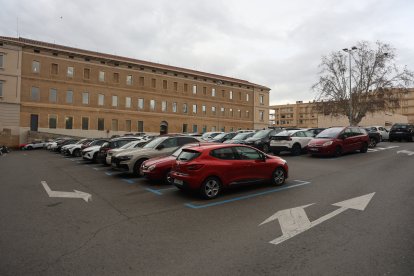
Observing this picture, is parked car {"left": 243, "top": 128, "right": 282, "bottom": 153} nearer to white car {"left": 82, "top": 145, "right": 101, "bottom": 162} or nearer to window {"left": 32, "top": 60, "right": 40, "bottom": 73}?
white car {"left": 82, "top": 145, "right": 101, "bottom": 162}

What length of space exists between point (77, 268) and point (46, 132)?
154 ft

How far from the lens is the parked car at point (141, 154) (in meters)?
11.8

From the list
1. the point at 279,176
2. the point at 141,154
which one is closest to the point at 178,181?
the point at 279,176

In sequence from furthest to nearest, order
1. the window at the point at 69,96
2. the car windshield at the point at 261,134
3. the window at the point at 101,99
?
the window at the point at 101,99, the window at the point at 69,96, the car windshield at the point at 261,134

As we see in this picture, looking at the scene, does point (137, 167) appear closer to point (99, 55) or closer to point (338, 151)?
point (338, 151)

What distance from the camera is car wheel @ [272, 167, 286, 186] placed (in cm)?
936

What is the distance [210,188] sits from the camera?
8008mm

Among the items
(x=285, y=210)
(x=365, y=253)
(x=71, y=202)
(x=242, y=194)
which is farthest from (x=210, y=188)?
(x=365, y=253)

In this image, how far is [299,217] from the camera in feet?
19.7

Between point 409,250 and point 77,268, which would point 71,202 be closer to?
point 77,268

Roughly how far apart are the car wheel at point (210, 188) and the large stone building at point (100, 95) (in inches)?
1746

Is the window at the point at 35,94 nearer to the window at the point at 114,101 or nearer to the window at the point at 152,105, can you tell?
the window at the point at 114,101

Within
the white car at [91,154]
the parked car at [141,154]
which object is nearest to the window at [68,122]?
the white car at [91,154]

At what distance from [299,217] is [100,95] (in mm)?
49971
